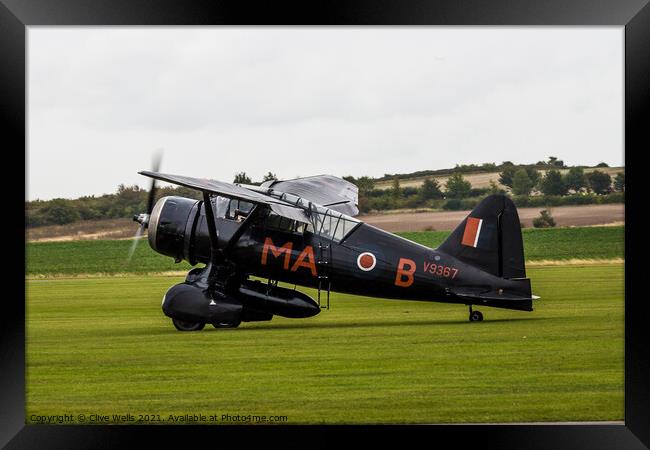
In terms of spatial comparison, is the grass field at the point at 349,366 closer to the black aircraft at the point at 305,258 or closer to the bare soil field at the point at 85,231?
the black aircraft at the point at 305,258

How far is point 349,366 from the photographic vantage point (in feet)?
37.7

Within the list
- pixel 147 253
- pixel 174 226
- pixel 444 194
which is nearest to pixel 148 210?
pixel 174 226

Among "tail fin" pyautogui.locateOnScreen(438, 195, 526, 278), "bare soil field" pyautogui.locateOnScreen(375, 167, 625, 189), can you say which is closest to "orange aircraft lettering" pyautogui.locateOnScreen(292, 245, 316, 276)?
"tail fin" pyautogui.locateOnScreen(438, 195, 526, 278)

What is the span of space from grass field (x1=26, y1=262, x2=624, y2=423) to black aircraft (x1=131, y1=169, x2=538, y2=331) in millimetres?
417

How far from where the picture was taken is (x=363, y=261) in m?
14.5

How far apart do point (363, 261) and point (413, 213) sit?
781 centimetres

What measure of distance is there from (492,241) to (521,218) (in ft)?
26.5

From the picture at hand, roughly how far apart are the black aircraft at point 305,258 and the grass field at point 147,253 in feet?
26.6

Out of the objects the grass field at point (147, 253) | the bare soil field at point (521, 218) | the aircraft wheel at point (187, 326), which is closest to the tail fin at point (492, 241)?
the aircraft wheel at point (187, 326)

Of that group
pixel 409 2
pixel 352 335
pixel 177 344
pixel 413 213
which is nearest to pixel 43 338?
pixel 177 344

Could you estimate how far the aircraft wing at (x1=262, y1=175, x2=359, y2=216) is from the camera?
1605 centimetres

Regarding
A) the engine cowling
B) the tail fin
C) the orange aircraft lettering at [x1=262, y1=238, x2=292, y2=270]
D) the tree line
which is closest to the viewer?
the tail fin

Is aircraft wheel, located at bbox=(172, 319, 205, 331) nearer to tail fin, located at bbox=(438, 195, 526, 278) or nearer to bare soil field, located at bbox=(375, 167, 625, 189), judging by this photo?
tail fin, located at bbox=(438, 195, 526, 278)

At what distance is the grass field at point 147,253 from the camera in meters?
25.1
